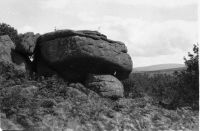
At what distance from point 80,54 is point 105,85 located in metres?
1.93

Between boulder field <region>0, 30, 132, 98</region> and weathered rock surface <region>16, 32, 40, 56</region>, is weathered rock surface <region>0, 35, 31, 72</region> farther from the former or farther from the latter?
weathered rock surface <region>16, 32, 40, 56</region>

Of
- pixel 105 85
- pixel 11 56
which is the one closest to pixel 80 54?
pixel 105 85

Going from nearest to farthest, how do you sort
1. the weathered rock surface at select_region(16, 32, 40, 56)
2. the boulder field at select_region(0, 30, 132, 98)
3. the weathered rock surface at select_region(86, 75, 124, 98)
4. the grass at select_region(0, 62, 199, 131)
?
the grass at select_region(0, 62, 199, 131) < the weathered rock surface at select_region(86, 75, 124, 98) < the boulder field at select_region(0, 30, 132, 98) < the weathered rock surface at select_region(16, 32, 40, 56)

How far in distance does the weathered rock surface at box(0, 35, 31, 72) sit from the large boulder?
1.01m

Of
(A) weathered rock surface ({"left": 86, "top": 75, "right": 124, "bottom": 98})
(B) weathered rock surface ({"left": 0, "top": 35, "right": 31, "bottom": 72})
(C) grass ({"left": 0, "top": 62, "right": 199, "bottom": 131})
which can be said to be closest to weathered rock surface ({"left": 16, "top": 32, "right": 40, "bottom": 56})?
(B) weathered rock surface ({"left": 0, "top": 35, "right": 31, "bottom": 72})

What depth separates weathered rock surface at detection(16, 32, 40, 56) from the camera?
2134cm

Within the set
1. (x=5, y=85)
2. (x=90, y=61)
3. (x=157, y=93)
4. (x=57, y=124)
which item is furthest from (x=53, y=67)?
(x=57, y=124)

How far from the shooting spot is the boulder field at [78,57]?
20266mm

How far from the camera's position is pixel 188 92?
2169 cm

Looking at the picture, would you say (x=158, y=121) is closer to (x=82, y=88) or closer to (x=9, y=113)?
(x=82, y=88)

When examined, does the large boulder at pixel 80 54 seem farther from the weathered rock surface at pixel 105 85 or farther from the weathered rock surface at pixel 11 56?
the weathered rock surface at pixel 11 56

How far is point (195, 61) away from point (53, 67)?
24.3 ft

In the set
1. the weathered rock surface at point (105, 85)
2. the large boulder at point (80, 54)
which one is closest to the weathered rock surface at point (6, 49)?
the large boulder at point (80, 54)

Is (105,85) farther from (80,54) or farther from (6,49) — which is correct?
(6,49)
